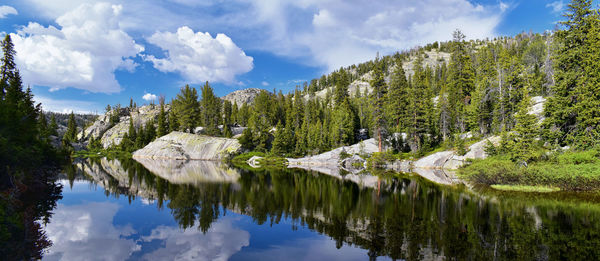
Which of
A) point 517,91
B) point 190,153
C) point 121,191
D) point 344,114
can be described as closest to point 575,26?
point 517,91

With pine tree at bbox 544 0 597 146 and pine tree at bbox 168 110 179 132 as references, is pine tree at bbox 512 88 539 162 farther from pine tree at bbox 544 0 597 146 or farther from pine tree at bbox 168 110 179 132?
pine tree at bbox 168 110 179 132

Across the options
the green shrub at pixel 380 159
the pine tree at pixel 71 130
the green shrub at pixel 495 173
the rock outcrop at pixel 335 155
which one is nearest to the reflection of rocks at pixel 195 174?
the rock outcrop at pixel 335 155

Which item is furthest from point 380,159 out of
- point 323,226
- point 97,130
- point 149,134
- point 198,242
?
point 97,130

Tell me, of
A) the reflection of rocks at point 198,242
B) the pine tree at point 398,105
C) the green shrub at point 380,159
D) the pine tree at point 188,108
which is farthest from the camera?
the pine tree at point 188,108

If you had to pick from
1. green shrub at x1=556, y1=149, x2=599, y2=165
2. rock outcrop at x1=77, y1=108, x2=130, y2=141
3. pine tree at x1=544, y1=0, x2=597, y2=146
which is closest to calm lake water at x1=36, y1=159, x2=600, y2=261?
green shrub at x1=556, y1=149, x2=599, y2=165

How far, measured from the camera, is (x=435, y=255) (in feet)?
38.7

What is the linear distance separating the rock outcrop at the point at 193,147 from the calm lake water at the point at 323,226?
52.7 meters

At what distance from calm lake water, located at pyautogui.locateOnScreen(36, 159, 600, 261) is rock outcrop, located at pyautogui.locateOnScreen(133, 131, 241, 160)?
5267cm

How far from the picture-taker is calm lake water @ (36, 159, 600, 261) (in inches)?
491

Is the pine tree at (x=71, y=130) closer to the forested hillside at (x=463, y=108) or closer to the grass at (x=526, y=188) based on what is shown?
the forested hillside at (x=463, y=108)

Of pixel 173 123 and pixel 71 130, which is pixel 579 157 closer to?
pixel 173 123

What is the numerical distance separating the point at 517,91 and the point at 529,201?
40093mm

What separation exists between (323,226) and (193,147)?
237ft

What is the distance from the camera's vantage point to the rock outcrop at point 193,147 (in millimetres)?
80062
